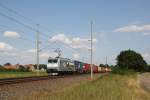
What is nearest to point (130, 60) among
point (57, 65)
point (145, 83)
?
point (145, 83)

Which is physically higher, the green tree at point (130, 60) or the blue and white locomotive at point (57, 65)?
the green tree at point (130, 60)

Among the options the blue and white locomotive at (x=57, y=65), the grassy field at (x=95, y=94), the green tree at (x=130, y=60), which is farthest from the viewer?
the green tree at (x=130, y=60)

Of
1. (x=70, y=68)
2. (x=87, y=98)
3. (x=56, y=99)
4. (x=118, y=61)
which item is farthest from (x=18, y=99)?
(x=118, y=61)

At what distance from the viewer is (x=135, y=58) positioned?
15188 cm

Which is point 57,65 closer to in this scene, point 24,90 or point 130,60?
point 24,90

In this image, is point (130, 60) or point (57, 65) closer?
point (57, 65)

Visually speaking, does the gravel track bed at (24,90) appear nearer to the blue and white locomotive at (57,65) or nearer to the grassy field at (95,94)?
the grassy field at (95,94)

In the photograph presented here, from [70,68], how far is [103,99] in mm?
48120

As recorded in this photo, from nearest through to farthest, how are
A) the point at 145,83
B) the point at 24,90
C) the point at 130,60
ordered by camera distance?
the point at 24,90, the point at 145,83, the point at 130,60

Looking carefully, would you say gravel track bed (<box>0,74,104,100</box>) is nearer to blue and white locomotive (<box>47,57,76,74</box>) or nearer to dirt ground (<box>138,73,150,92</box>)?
dirt ground (<box>138,73,150,92</box>)

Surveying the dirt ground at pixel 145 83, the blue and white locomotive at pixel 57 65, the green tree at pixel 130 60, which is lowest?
the dirt ground at pixel 145 83

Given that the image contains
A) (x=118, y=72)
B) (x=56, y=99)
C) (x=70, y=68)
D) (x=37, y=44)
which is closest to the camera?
(x=56, y=99)

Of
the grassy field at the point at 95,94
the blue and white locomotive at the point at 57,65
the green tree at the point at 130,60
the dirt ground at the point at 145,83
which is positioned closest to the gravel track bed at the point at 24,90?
the grassy field at the point at 95,94

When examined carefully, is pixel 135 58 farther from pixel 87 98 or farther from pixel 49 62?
pixel 87 98
